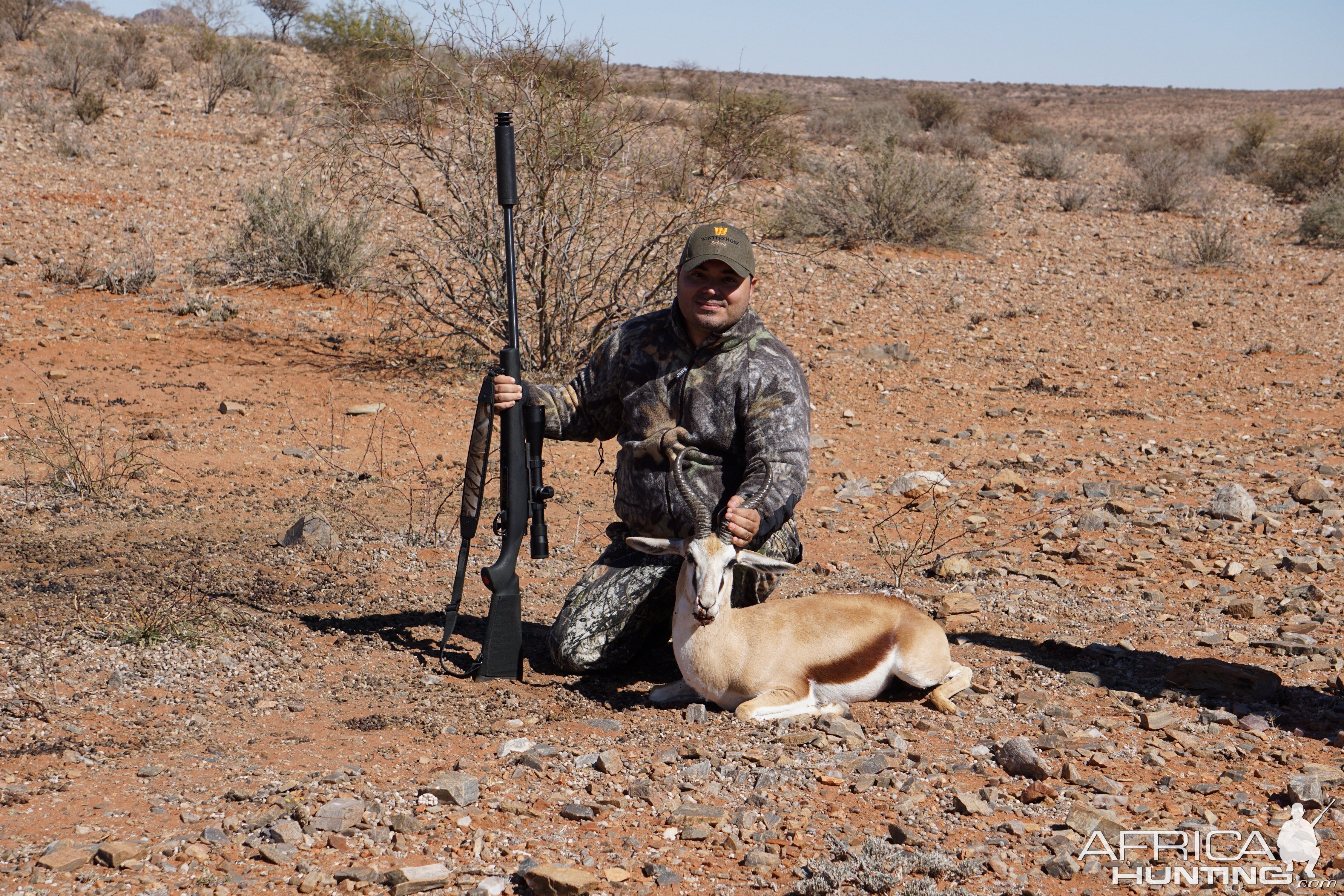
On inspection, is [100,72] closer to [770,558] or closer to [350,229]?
[350,229]

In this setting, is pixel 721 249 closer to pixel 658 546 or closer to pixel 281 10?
pixel 658 546

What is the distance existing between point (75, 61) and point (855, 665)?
73.2 ft

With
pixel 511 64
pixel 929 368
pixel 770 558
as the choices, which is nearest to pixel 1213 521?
pixel 770 558

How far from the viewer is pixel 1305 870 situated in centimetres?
328

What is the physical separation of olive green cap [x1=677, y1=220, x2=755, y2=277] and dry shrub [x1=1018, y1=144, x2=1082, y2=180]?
72.0 ft

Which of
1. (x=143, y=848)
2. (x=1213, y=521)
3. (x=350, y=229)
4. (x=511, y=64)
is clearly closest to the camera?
(x=143, y=848)

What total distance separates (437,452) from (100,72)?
60.5 ft

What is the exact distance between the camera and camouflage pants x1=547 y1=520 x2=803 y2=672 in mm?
5090

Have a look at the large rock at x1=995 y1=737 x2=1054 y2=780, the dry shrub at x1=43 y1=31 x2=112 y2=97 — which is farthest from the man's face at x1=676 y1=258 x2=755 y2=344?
the dry shrub at x1=43 y1=31 x2=112 y2=97

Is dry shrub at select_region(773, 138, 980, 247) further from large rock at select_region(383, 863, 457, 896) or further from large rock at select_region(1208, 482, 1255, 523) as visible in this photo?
large rock at select_region(383, 863, 457, 896)

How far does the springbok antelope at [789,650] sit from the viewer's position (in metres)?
4.52

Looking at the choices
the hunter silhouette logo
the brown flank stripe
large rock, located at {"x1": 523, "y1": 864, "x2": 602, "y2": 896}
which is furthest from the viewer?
the brown flank stripe

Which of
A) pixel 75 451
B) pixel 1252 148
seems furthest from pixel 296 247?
pixel 1252 148

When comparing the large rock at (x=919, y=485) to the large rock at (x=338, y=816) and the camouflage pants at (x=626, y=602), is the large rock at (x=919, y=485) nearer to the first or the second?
the camouflage pants at (x=626, y=602)
